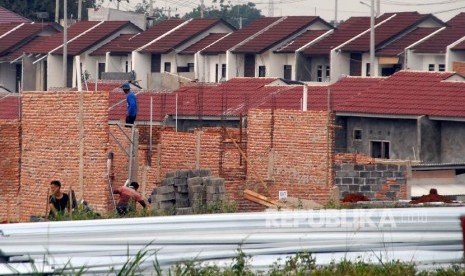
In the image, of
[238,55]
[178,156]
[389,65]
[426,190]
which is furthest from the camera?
[238,55]

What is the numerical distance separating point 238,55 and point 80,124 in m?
30.4

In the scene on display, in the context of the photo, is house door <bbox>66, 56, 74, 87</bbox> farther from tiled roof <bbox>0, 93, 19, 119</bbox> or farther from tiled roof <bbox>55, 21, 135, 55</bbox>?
tiled roof <bbox>0, 93, 19, 119</bbox>

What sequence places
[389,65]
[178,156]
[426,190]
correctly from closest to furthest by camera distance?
1. [426,190]
2. [178,156]
3. [389,65]

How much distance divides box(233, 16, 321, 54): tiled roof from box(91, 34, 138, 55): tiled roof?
5.32m

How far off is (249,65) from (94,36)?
741 cm

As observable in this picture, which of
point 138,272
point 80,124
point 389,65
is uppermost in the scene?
point 389,65

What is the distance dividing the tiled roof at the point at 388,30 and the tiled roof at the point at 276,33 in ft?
11.4

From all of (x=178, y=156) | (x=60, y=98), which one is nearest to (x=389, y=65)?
(x=178, y=156)

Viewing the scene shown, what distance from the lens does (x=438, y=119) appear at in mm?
28453

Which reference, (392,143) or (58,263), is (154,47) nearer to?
(392,143)

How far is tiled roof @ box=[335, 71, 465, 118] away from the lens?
2862 cm

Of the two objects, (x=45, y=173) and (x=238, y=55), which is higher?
(x=238, y=55)

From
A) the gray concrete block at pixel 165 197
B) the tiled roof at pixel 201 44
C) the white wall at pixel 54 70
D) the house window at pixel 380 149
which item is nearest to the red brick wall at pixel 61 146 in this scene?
the gray concrete block at pixel 165 197

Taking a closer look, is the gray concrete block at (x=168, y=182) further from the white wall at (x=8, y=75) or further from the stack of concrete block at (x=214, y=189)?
the white wall at (x=8, y=75)
